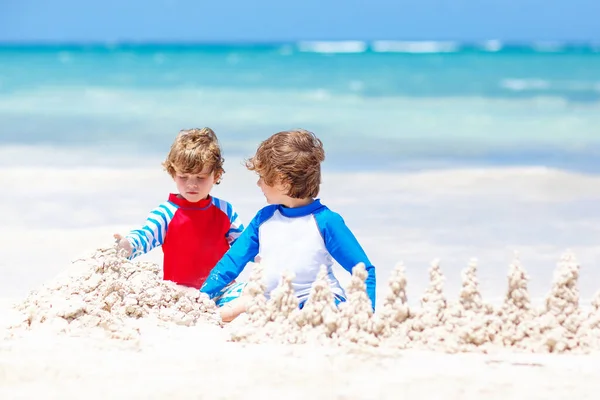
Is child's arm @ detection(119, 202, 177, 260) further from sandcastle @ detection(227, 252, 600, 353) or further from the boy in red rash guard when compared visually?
sandcastle @ detection(227, 252, 600, 353)

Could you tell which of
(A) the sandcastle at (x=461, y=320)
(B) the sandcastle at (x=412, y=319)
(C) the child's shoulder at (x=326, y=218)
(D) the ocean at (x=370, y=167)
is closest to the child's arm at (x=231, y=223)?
(D) the ocean at (x=370, y=167)

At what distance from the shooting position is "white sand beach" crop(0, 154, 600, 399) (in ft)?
8.60

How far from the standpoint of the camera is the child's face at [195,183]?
4051mm

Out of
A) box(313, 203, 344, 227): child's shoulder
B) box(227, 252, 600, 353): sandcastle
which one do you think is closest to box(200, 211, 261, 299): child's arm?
box(313, 203, 344, 227): child's shoulder

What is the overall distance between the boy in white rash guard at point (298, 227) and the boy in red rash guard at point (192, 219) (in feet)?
1.63

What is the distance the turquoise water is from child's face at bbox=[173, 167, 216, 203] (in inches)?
201

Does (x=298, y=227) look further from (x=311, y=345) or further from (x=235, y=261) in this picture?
(x=311, y=345)

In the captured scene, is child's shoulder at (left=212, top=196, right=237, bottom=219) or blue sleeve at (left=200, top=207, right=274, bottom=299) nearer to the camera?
blue sleeve at (left=200, top=207, right=274, bottom=299)

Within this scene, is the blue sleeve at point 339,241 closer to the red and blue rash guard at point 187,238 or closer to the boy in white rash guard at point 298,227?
the boy in white rash guard at point 298,227

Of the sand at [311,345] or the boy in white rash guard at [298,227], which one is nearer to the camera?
the sand at [311,345]

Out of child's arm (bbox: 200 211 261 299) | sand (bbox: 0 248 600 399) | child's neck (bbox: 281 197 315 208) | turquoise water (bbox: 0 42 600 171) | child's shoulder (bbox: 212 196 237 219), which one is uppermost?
turquoise water (bbox: 0 42 600 171)

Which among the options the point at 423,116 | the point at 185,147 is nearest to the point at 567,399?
the point at 185,147

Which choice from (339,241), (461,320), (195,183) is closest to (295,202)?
(339,241)

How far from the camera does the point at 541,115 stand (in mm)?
15047
